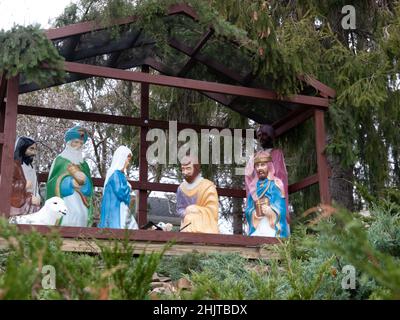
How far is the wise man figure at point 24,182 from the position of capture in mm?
7871

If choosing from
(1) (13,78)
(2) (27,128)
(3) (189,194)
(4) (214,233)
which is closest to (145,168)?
(3) (189,194)

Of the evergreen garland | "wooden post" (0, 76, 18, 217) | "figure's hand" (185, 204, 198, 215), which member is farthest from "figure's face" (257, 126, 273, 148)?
"wooden post" (0, 76, 18, 217)

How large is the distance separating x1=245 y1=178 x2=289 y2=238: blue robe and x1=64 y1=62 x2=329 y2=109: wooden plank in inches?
43.8

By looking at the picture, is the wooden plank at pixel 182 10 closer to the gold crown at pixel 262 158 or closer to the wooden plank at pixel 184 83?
the wooden plank at pixel 184 83

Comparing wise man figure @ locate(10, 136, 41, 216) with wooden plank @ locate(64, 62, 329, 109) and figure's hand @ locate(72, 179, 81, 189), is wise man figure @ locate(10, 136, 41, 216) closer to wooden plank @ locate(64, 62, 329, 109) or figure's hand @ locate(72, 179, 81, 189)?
figure's hand @ locate(72, 179, 81, 189)

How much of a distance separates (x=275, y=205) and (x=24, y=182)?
3.10 m

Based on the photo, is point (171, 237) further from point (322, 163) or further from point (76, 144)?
point (322, 163)

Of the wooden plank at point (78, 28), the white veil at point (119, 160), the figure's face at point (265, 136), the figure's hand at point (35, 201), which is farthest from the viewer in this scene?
the figure's face at point (265, 136)

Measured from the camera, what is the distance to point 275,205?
8.24 meters

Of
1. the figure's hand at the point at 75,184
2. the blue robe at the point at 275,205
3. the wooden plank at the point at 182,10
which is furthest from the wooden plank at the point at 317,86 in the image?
the figure's hand at the point at 75,184

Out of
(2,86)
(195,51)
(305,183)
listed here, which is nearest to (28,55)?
(2,86)

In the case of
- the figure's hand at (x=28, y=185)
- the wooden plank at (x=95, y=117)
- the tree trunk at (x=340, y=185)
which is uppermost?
the wooden plank at (x=95, y=117)

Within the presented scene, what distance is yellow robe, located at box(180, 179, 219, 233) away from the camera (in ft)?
25.4

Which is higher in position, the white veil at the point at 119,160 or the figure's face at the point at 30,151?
the figure's face at the point at 30,151
